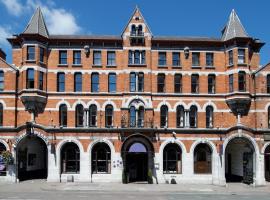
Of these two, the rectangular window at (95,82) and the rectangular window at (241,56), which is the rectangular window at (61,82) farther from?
the rectangular window at (241,56)

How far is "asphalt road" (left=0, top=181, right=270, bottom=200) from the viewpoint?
2822 cm

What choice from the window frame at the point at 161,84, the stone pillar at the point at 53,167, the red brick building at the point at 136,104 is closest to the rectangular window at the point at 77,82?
the red brick building at the point at 136,104

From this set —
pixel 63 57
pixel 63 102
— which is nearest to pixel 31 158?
pixel 63 102

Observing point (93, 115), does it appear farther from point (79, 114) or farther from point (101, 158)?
point (101, 158)

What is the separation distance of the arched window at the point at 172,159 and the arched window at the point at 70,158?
9358 mm

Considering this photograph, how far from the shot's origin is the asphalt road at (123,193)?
28219 millimetres

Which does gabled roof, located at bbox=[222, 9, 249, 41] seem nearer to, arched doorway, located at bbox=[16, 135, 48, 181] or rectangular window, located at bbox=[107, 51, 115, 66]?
rectangular window, located at bbox=[107, 51, 115, 66]

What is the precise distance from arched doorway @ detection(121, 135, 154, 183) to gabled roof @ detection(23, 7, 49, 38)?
49.0 feet

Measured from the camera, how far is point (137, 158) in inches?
1586

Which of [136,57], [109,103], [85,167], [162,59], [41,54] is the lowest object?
[85,167]

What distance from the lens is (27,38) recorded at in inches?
1532

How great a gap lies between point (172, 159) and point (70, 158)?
1098 centimetres

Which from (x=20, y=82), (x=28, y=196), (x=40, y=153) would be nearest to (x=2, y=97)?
(x=20, y=82)

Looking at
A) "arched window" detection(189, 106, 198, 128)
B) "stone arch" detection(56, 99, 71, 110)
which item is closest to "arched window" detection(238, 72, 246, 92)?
"arched window" detection(189, 106, 198, 128)
